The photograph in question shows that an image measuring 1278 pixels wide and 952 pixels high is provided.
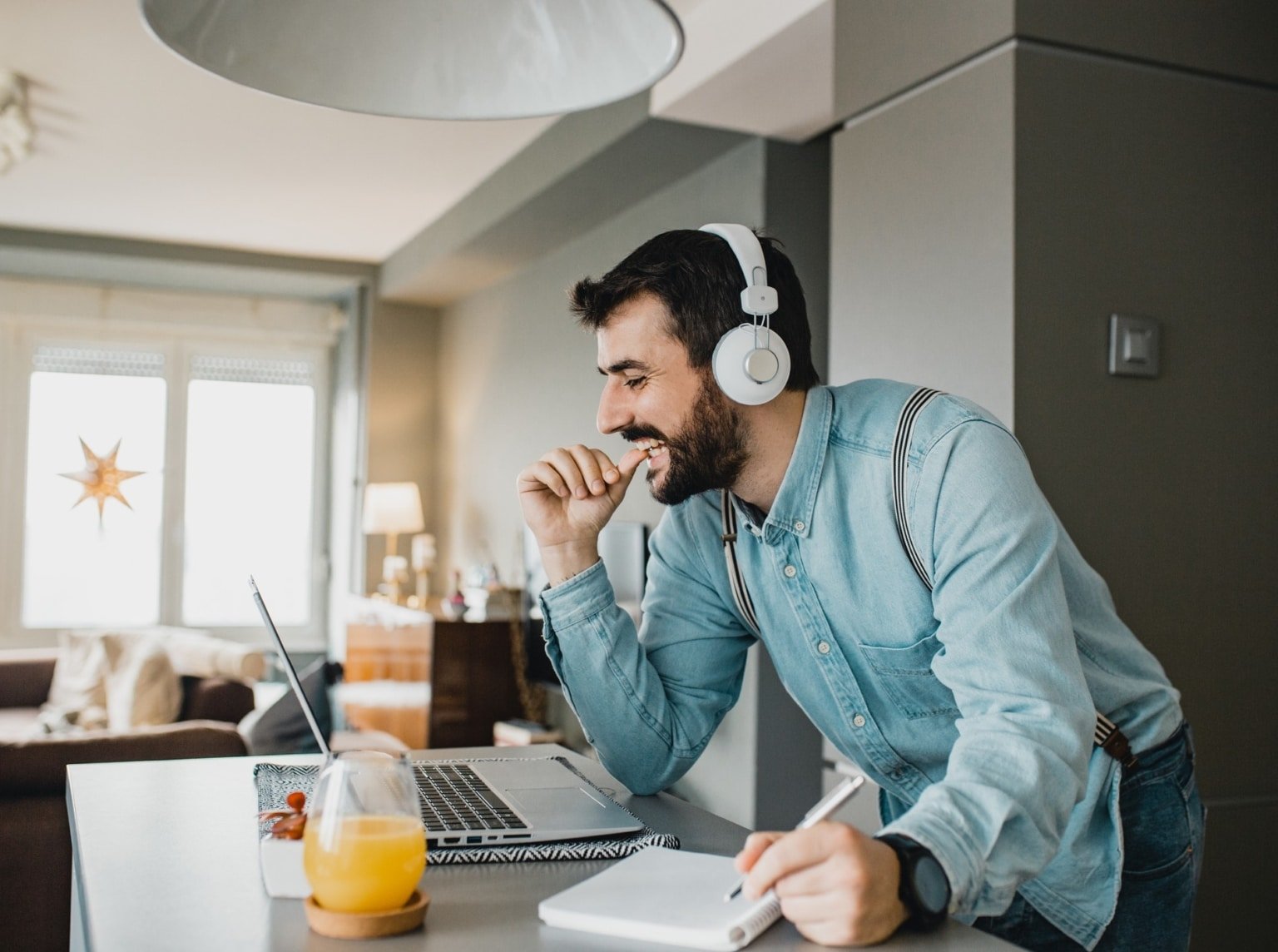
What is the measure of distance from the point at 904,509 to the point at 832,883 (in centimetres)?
46

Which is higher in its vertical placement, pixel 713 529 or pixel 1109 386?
pixel 1109 386

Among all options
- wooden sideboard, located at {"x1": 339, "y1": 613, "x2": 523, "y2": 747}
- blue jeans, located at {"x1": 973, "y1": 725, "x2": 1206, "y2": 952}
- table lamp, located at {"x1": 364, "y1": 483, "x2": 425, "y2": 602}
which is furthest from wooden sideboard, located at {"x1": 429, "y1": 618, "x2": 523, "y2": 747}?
blue jeans, located at {"x1": 973, "y1": 725, "x2": 1206, "y2": 952}

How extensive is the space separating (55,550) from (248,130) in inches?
130

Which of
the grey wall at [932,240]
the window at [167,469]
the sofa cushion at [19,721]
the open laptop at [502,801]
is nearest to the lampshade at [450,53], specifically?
the open laptop at [502,801]

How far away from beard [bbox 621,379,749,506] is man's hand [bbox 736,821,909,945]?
0.56 metres

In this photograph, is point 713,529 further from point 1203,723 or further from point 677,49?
point 1203,723

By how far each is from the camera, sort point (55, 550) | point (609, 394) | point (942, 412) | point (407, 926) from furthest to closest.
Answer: point (55, 550), point (609, 394), point (942, 412), point (407, 926)

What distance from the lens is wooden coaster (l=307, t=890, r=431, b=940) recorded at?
2.60 feet

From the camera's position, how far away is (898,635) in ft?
3.99

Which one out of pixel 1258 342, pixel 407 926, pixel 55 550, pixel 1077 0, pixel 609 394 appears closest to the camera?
pixel 407 926

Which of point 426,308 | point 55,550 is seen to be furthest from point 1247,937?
point 55,550

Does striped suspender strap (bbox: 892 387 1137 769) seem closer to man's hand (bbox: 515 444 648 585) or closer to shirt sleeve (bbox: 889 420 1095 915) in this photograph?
shirt sleeve (bbox: 889 420 1095 915)

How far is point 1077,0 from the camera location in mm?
1903

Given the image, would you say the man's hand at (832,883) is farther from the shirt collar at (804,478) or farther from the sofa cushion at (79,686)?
the sofa cushion at (79,686)
